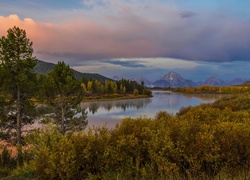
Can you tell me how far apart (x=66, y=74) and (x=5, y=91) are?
772 cm

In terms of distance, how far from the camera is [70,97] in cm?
3266

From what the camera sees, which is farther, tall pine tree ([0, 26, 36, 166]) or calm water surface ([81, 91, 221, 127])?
calm water surface ([81, 91, 221, 127])

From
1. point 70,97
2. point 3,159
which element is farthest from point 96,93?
point 3,159

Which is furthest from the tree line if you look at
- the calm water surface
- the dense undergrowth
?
the dense undergrowth

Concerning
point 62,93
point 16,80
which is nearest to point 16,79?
point 16,80

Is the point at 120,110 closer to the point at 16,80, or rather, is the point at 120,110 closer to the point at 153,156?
the point at 16,80

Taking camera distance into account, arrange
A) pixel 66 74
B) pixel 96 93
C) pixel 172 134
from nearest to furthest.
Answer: pixel 172 134 < pixel 66 74 < pixel 96 93

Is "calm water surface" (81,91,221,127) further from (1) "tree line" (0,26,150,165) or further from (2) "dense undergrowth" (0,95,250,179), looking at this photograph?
(2) "dense undergrowth" (0,95,250,179)

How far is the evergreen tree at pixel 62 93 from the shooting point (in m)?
31.2

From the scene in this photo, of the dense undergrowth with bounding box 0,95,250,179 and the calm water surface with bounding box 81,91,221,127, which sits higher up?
the dense undergrowth with bounding box 0,95,250,179

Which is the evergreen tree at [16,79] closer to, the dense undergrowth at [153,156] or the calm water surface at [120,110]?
the calm water surface at [120,110]

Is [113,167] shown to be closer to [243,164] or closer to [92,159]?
[92,159]

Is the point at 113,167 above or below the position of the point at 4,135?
above

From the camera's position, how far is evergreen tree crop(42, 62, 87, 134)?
103ft
